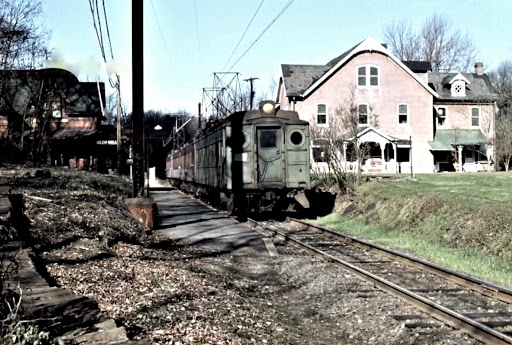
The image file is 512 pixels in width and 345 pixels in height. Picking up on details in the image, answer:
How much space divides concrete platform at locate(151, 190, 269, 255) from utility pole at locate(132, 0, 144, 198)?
1508 millimetres

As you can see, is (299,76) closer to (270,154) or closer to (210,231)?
(270,154)

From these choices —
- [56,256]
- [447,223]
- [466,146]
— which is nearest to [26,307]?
[56,256]

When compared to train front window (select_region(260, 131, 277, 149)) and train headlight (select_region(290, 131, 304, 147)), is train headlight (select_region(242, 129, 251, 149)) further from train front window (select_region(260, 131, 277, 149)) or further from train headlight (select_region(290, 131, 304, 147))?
train headlight (select_region(290, 131, 304, 147))

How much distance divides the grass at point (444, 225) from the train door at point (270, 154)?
93.3 inches

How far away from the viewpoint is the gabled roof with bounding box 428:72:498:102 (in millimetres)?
44500

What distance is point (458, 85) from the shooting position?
45.1 metres

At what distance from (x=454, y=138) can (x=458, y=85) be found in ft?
17.0

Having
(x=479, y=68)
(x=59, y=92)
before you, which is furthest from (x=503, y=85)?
(x=59, y=92)

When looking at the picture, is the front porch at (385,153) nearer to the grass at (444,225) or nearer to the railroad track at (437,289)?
the grass at (444,225)

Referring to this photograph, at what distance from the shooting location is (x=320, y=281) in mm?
9070

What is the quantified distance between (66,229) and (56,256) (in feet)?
6.65

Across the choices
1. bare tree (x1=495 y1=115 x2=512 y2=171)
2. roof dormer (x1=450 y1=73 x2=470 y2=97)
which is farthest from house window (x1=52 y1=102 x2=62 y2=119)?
bare tree (x1=495 y1=115 x2=512 y2=171)

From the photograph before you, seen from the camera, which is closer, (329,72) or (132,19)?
(132,19)

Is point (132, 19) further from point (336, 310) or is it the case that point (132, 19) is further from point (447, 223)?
point (336, 310)
